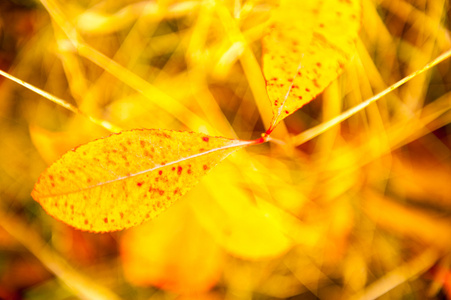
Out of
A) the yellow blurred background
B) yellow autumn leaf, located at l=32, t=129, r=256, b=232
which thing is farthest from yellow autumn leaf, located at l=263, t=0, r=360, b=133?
the yellow blurred background

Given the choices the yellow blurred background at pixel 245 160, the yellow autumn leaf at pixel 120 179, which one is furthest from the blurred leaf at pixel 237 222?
the yellow autumn leaf at pixel 120 179

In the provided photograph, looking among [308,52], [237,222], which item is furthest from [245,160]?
[308,52]

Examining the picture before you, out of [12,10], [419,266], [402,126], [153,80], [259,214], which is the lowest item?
[419,266]

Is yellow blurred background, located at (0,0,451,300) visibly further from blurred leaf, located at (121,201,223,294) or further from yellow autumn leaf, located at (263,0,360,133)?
yellow autumn leaf, located at (263,0,360,133)

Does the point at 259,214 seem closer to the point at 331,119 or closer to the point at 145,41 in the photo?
the point at 331,119

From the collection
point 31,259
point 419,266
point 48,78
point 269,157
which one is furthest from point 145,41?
point 419,266

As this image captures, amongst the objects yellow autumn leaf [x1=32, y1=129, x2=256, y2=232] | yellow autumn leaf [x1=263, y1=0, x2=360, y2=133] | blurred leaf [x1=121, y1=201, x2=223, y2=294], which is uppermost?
yellow autumn leaf [x1=263, y1=0, x2=360, y2=133]

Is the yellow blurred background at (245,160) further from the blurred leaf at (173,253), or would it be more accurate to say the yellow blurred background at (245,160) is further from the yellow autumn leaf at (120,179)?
the yellow autumn leaf at (120,179)
